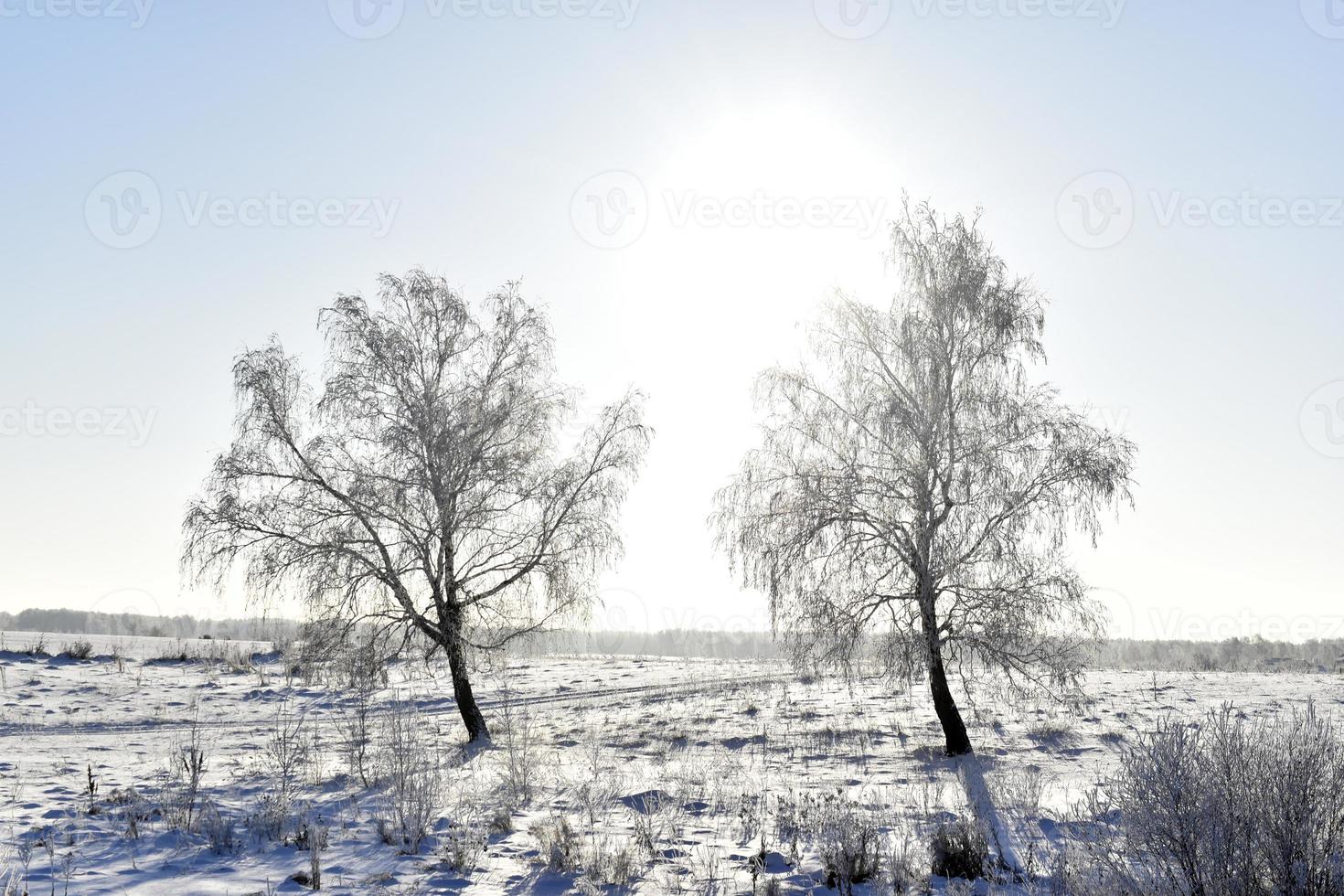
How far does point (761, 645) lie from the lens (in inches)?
4375

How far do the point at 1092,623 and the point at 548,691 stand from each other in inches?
658

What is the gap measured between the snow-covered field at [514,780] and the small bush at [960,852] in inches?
Result: 8.8

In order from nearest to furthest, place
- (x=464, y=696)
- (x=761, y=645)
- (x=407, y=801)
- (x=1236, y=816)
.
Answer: (x=1236, y=816) < (x=407, y=801) < (x=464, y=696) < (x=761, y=645)

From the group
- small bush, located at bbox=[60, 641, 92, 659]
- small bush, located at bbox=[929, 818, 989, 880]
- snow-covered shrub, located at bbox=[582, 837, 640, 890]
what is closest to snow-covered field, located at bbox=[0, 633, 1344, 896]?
snow-covered shrub, located at bbox=[582, 837, 640, 890]

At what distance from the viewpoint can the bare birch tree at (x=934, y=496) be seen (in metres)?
13.8

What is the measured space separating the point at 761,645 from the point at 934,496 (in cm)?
10040

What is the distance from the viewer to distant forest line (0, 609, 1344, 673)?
1817cm

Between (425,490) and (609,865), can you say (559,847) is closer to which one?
(609,865)

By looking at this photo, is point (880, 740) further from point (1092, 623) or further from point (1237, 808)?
point (1237, 808)

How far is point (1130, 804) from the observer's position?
6.37 m

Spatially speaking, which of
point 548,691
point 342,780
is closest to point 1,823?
point 342,780

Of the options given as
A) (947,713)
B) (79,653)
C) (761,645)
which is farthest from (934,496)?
(761,645)

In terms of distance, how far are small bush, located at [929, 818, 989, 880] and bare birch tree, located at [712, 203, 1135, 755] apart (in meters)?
5.62

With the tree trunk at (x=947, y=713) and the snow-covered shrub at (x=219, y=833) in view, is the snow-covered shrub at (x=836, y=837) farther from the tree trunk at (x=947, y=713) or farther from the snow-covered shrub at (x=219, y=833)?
the snow-covered shrub at (x=219, y=833)
